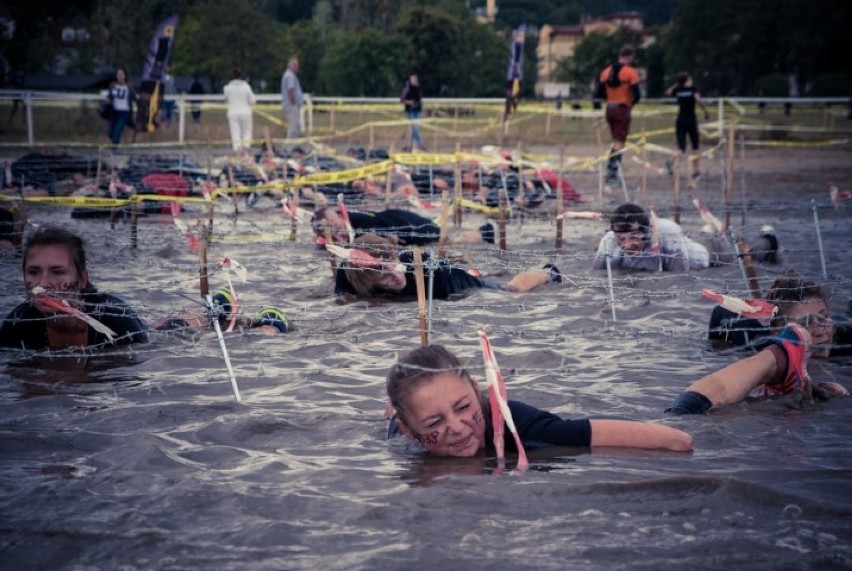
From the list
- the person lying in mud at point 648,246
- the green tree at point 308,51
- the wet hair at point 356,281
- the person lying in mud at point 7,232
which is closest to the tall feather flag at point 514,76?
the person lying in mud at point 648,246

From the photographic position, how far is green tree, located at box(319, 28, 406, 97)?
63.5 metres

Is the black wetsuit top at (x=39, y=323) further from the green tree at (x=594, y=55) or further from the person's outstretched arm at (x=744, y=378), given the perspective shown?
the green tree at (x=594, y=55)

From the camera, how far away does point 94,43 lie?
85.1 metres

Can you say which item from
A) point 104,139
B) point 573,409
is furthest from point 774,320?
point 104,139

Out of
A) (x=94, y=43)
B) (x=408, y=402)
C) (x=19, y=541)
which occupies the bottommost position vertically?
(x=19, y=541)

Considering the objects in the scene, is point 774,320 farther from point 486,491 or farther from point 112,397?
point 112,397

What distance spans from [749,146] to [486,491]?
25.7 m

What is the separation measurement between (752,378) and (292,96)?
20.8 meters

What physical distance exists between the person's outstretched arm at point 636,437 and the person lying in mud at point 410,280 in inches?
149

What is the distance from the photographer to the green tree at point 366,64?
6347cm

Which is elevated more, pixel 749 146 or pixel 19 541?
pixel 749 146

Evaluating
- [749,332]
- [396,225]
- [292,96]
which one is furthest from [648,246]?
[292,96]

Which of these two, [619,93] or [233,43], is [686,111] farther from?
[233,43]

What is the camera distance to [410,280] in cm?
1030
